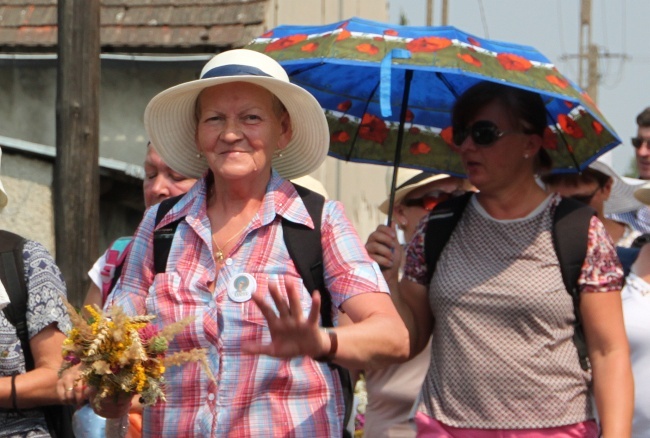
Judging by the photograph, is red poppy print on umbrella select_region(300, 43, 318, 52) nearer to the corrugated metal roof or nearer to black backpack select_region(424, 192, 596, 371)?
black backpack select_region(424, 192, 596, 371)

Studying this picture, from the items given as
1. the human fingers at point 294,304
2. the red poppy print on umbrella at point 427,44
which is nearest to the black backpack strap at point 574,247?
the red poppy print on umbrella at point 427,44

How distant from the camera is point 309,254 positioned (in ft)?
13.1

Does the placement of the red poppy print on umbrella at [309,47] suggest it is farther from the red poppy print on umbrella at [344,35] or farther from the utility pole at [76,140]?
the utility pole at [76,140]

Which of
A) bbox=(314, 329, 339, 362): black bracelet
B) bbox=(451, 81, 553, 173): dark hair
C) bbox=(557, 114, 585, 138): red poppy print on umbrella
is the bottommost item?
bbox=(314, 329, 339, 362): black bracelet

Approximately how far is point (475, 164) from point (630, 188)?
90.3 inches

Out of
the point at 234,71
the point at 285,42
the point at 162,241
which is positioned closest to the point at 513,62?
the point at 285,42

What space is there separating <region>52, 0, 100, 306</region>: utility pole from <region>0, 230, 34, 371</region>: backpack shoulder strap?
4077mm

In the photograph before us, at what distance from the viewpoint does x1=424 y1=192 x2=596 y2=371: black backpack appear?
4.57m

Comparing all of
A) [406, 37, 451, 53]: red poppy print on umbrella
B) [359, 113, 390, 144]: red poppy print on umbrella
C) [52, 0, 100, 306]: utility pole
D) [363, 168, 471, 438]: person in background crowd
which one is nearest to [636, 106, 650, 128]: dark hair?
[363, 168, 471, 438]: person in background crowd

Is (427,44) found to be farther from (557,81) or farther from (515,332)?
(515,332)

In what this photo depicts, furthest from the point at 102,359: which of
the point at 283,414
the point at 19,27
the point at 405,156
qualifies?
the point at 19,27

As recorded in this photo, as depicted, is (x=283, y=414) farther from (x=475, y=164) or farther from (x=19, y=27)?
(x=19, y=27)

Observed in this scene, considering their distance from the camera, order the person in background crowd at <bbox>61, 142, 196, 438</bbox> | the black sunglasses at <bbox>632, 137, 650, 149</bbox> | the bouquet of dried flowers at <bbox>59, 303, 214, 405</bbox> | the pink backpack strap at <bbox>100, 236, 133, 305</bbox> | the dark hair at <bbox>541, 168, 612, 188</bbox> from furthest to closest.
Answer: the black sunglasses at <bbox>632, 137, 650, 149</bbox>, the dark hair at <bbox>541, 168, 612, 188</bbox>, the person in background crowd at <bbox>61, 142, 196, 438</bbox>, the pink backpack strap at <bbox>100, 236, 133, 305</bbox>, the bouquet of dried flowers at <bbox>59, 303, 214, 405</bbox>

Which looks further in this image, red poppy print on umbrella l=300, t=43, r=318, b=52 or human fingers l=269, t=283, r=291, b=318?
red poppy print on umbrella l=300, t=43, r=318, b=52
